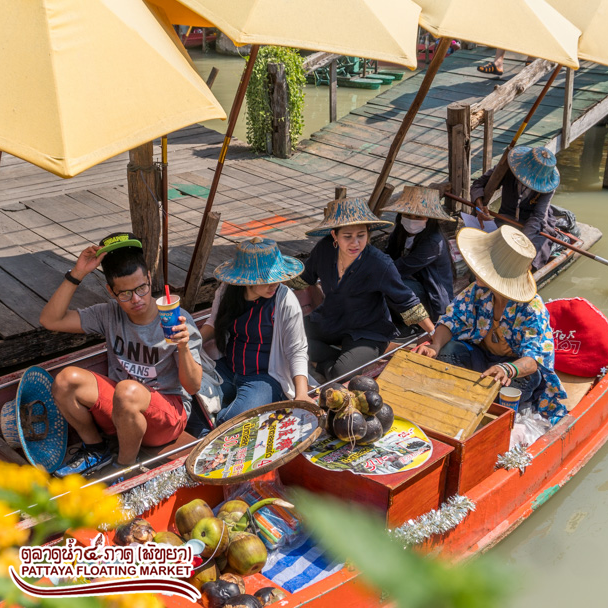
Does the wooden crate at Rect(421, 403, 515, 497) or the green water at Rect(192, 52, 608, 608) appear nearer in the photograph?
the wooden crate at Rect(421, 403, 515, 497)

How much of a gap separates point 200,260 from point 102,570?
10.7ft

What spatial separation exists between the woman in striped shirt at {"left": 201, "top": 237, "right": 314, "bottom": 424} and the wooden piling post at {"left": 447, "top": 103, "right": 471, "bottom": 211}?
3328 millimetres

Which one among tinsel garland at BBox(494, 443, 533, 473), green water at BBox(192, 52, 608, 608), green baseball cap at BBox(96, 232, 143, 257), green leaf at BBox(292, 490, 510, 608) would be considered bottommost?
green water at BBox(192, 52, 608, 608)

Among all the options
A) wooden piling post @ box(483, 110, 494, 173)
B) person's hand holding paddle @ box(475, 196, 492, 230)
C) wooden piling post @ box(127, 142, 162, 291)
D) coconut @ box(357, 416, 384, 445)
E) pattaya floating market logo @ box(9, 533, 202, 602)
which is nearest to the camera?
pattaya floating market logo @ box(9, 533, 202, 602)

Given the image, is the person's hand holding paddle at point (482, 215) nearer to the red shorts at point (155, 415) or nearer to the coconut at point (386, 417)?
the coconut at point (386, 417)

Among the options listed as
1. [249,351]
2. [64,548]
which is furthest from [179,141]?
[64,548]

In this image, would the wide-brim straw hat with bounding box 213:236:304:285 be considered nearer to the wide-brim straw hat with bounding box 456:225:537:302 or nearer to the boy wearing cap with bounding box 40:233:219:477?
the boy wearing cap with bounding box 40:233:219:477

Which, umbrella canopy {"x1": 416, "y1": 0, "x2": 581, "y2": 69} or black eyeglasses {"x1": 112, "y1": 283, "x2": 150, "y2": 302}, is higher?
umbrella canopy {"x1": 416, "y1": 0, "x2": 581, "y2": 69}

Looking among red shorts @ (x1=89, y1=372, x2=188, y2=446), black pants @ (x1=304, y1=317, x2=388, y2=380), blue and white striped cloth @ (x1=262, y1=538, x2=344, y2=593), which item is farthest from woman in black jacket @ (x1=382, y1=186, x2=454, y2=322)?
blue and white striped cloth @ (x1=262, y1=538, x2=344, y2=593)

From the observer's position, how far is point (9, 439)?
3.45 m

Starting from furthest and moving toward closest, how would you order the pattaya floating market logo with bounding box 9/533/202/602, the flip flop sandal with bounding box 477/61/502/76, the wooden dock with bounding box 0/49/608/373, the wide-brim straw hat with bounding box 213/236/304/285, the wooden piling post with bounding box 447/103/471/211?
1. the flip flop sandal with bounding box 477/61/502/76
2. the wooden piling post with bounding box 447/103/471/211
3. the wooden dock with bounding box 0/49/608/373
4. the wide-brim straw hat with bounding box 213/236/304/285
5. the pattaya floating market logo with bounding box 9/533/202/602

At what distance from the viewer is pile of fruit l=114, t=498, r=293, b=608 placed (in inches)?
109

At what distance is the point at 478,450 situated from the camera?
347cm

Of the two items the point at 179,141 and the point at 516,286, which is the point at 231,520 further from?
Result: the point at 179,141
